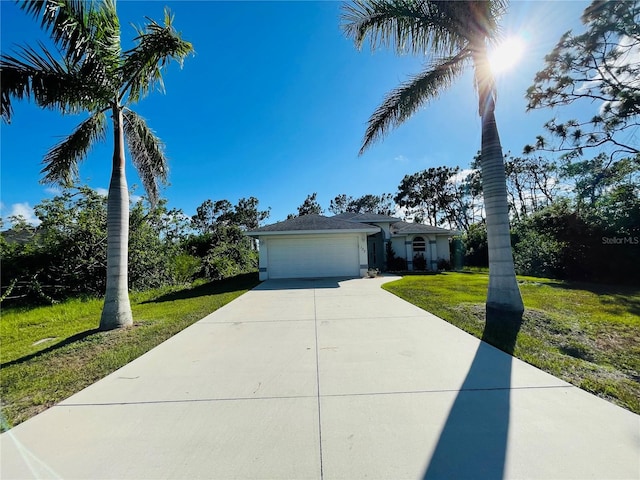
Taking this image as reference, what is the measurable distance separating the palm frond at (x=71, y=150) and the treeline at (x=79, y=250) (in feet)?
6.19

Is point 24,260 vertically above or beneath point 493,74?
beneath

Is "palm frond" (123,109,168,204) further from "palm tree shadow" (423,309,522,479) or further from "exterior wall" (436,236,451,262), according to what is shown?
"exterior wall" (436,236,451,262)

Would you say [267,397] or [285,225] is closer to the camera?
[267,397]

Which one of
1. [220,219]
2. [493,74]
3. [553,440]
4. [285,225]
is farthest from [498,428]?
[220,219]

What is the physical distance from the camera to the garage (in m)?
14.1

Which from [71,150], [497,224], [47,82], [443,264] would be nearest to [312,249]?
[497,224]

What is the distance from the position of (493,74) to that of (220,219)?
137 feet

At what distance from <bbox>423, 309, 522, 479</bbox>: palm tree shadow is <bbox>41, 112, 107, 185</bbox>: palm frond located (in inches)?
323

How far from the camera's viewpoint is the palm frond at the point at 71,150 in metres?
6.24

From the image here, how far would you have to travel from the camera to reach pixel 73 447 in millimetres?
2248

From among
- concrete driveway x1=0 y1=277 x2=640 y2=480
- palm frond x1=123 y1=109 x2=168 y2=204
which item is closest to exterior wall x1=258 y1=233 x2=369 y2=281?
palm frond x1=123 y1=109 x2=168 y2=204

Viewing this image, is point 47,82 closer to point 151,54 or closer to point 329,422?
point 151,54

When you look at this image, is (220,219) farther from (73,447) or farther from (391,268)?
(73,447)

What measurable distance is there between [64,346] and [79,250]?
281 inches
